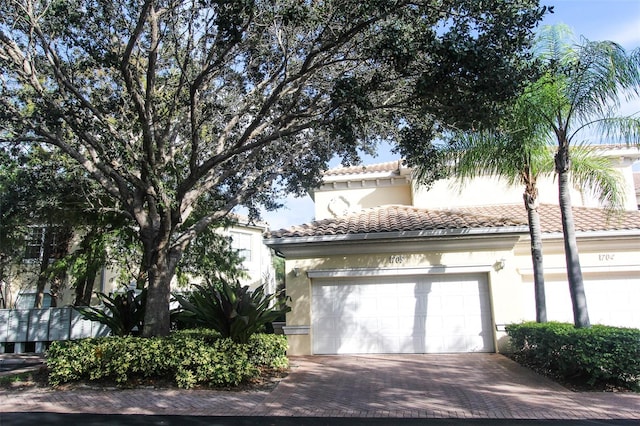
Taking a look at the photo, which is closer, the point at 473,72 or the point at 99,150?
the point at 473,72

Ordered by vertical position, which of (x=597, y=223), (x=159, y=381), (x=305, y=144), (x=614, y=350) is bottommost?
(x=159, y=381)

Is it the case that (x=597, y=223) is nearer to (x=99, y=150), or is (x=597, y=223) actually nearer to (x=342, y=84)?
(x=342, y=84)

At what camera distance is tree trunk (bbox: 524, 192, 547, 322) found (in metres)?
10.8

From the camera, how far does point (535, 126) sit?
996 cm

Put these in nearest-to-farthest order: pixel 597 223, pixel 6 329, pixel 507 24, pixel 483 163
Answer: pixel 507 24 → pixel 483 163 → pixel 597 223 → pixel 6 329

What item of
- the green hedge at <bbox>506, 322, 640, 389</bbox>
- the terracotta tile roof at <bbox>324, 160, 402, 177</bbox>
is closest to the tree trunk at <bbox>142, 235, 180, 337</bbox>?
the green hedge at <bbox>506, 322, 640, 389</bbox>

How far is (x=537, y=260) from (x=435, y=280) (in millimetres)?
2602

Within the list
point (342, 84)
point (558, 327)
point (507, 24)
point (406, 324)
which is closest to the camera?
point (507, 24)

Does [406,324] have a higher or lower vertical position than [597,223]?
lower

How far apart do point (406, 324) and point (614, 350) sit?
5.09 meters

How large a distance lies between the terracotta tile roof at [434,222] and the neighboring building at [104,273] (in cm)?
524

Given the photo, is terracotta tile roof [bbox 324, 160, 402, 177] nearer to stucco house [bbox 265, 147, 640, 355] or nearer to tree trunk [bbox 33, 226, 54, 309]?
stucco house [bbox 265, 147, 640, 355]

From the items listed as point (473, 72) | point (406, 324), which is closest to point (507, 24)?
point (473, 72)

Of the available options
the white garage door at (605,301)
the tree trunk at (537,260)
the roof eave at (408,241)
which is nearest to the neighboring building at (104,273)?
the roof eave at (408,241)
